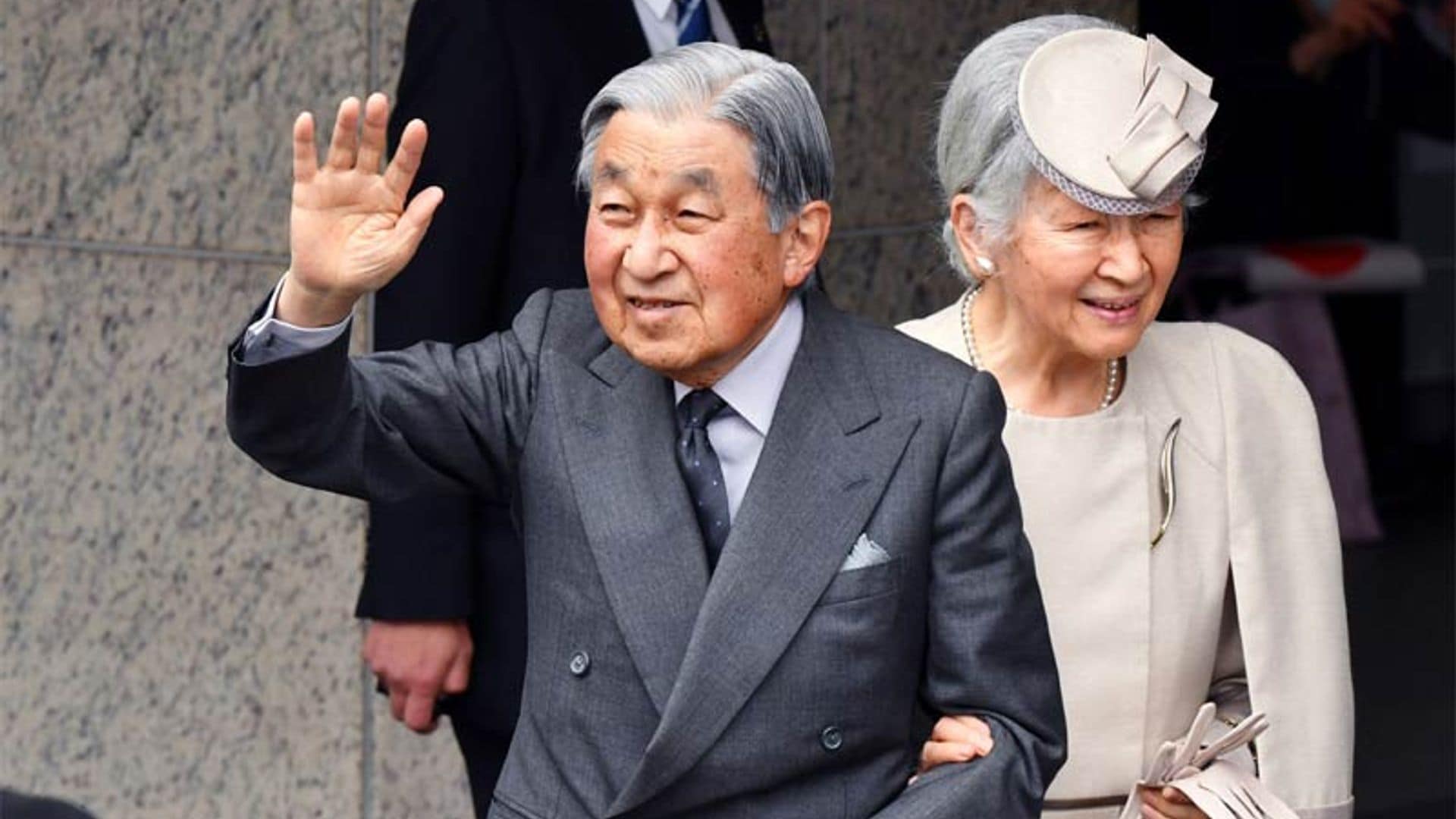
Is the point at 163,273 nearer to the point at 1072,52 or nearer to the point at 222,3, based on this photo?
the point at 222,3

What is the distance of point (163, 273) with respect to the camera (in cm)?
565

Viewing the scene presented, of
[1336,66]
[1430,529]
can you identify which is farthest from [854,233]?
[1430,529]

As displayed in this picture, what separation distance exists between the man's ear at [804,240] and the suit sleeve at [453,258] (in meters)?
1.14

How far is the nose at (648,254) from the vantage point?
3322 millimetres

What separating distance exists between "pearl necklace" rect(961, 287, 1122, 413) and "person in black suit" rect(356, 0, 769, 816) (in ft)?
2.31

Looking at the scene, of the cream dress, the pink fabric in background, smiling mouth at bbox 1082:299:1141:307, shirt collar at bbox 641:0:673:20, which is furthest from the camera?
the pink fabric in background

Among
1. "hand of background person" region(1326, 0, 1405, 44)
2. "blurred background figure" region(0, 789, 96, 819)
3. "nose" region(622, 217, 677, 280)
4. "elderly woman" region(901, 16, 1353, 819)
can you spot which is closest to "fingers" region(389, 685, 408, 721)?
"elderly woman" region(901, 16, 1353, 819)

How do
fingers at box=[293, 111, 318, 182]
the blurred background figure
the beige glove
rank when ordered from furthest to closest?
the beige glove, fingers at box=[293, 111, 318, 182], the blurred background figure

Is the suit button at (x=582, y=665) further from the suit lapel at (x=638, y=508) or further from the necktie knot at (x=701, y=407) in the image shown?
the necktie knot at (x=701, y=407)

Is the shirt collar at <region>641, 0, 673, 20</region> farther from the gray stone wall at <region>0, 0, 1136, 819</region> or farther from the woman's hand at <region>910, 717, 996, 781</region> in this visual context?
the woman's hand at <region>910, 717, 996, 781</region>

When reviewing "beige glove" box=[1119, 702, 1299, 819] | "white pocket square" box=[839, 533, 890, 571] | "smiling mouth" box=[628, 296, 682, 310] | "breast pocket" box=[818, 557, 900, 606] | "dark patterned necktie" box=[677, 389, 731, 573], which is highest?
"smiling mouth" box=[628, 296, 682, 310]

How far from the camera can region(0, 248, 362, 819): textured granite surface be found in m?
5.55

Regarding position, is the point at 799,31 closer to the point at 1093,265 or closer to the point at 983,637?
the point at 1093,265

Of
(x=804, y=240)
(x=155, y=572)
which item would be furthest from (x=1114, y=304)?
(x=155, y=572)
